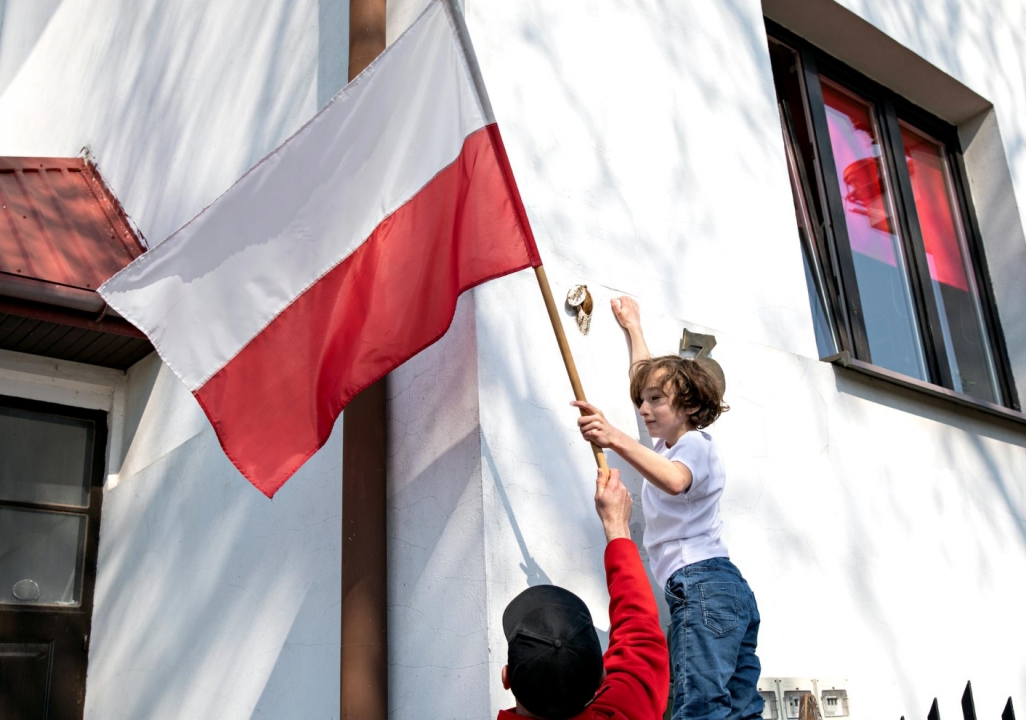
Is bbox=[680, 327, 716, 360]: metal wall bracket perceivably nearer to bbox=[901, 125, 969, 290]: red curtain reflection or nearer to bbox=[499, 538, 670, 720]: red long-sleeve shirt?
bbox=[499, 538, 670, 720]: red long-sleeve shirt

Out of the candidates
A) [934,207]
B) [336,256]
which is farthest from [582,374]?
[934,207]

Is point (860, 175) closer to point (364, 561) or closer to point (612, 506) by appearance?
point (612, 506)

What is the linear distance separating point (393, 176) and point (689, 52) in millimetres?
1570

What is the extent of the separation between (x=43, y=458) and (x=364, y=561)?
2.32 m

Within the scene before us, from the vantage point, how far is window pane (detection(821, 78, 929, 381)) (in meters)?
4.89

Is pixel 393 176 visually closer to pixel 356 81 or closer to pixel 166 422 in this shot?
pixel 356 81

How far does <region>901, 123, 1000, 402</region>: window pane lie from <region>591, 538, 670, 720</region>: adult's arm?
3.21 meters

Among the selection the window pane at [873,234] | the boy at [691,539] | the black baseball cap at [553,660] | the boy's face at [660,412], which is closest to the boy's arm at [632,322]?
the boy at [691,539]

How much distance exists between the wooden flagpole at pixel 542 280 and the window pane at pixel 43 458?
2744mm

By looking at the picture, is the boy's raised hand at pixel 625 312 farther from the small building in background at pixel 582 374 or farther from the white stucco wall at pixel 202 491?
the white stucco wall at pixel 202 491

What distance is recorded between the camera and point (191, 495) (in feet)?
13.2

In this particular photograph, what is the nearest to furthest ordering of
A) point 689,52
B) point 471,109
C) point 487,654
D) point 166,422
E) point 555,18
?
point 487,654 → point 471,109 → point 555,18 → point 689,52 → point 166,422

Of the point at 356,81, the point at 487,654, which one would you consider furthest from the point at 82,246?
the point at 487,654

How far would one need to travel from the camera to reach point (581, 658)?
203 cm
